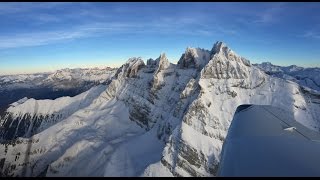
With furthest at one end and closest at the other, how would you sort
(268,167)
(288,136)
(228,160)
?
(288,136) → (228,160) → (268,167)

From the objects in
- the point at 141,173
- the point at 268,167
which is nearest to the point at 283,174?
the point at 268,167

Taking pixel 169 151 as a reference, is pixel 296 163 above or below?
above

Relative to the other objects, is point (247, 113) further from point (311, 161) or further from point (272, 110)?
point (311, 161)

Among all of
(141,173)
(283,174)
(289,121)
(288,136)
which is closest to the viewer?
→ (283,174)

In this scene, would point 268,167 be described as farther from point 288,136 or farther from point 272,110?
point 272,110

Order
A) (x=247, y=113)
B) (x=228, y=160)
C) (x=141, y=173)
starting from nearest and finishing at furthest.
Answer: (x=228, y=160), (x=247, y=113), (x=141, y=173)

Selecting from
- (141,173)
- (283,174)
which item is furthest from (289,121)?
(141,173)

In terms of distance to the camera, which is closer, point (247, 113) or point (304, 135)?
point (304, 135)

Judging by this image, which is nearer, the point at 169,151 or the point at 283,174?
the point at 283,174

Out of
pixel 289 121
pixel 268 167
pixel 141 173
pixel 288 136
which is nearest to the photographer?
pixel 268 167
